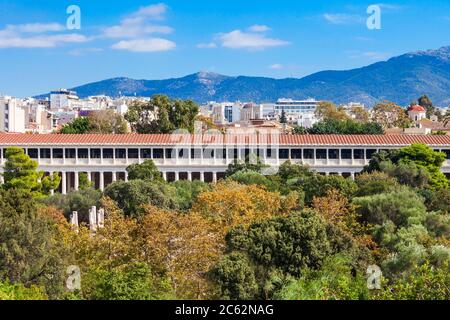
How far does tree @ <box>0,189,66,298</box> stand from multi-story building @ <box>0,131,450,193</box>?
37019mm

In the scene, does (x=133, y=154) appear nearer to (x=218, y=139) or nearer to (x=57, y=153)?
(x=57, y=153)

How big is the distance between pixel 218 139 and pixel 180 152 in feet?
9.77

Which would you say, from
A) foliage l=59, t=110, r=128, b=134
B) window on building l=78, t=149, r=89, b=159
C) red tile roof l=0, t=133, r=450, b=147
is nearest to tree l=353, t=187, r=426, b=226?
red tile roof l=0, t=133, r=450, b=147

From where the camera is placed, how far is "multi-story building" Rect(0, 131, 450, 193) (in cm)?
6141

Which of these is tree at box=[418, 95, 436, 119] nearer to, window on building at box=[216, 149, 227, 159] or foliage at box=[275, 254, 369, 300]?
window on building at box=[216, 149, 227, 159]

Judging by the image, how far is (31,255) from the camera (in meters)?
22.7

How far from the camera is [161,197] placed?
119 feet

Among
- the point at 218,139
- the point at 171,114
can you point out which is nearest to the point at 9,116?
the point at 171,114

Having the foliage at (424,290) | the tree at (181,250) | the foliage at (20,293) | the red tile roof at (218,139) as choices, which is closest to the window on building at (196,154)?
the red tile roof at (218,139)

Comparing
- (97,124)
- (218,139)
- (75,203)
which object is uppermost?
(97,124)

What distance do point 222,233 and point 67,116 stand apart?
117 metres

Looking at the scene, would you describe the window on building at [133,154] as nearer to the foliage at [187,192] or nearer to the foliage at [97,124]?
the foliage at [97,124]

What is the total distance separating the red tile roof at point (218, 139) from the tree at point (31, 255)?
121 feet
